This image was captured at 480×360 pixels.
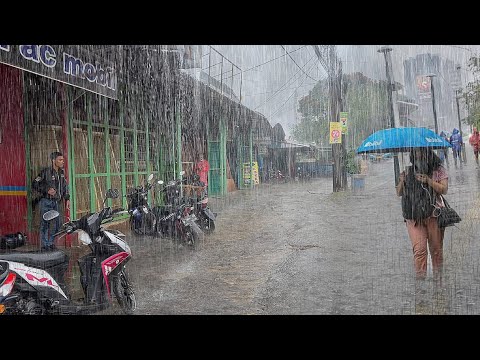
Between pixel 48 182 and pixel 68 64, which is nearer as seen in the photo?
pixel 68 64

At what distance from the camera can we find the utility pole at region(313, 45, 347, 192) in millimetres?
6484

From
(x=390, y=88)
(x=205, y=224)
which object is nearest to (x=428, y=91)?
(x=390, y=88)

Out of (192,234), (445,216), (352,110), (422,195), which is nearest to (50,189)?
(192,234)

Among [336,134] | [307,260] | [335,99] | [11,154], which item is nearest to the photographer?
[11,154]

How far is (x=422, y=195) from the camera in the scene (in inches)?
162

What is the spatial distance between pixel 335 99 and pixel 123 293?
4.21m

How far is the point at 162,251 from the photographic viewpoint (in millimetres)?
5691

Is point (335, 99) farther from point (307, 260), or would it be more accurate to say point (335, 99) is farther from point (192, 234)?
point (192, 234)

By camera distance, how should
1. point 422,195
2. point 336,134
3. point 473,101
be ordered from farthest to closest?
point 473,101
point 336,134
point 422,195

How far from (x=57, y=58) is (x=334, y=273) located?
3.59 metres

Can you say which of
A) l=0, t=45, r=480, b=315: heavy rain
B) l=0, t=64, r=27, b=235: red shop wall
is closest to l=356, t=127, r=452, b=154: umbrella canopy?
l=0, t=45, r=480, b=315: heavy rain

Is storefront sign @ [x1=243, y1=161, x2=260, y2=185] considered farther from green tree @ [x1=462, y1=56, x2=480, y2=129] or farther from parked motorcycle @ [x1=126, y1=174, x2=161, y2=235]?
green tree @ [x1=462, y1=56, x2=480, y2=129]

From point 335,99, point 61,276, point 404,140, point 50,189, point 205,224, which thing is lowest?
point 61,276

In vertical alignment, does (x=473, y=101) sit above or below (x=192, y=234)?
above
